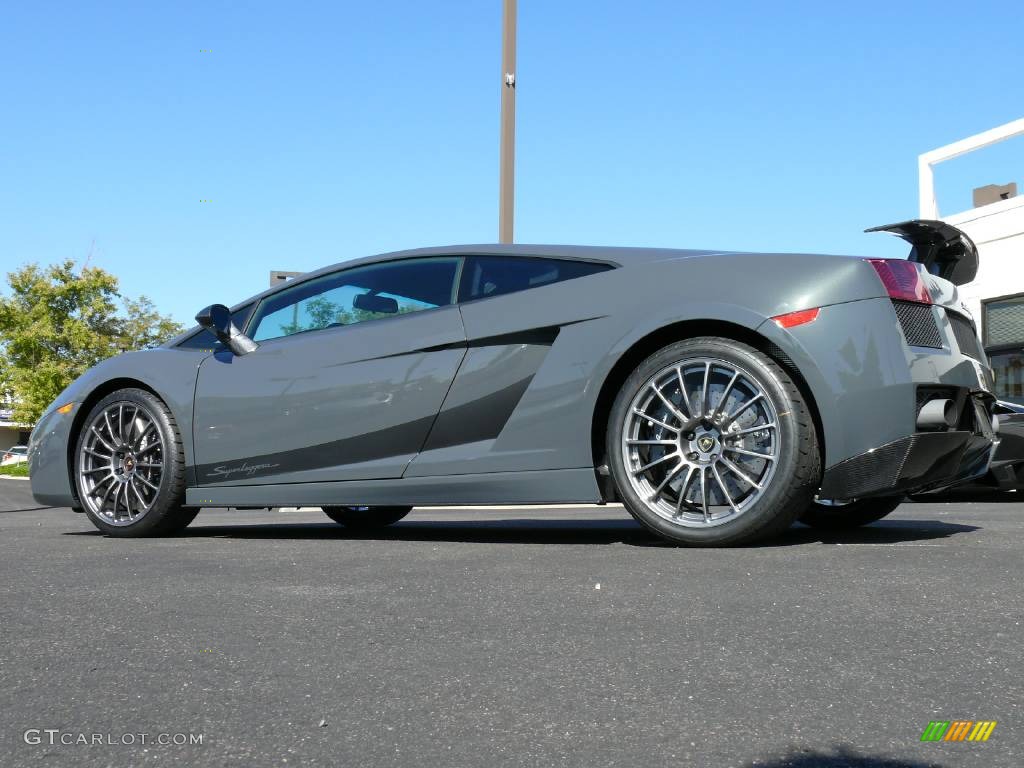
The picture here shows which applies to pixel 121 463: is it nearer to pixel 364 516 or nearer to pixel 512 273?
pixel 364 516

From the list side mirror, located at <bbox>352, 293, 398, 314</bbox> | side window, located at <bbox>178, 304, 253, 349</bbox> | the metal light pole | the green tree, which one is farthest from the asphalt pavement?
the green tree

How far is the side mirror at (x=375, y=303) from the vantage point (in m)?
5.00

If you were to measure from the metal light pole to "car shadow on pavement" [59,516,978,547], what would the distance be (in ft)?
17.5

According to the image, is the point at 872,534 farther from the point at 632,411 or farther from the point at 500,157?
the point at 500,157

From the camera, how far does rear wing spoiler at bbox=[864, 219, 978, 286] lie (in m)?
4.56

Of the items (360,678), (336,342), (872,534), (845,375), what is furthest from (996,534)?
(360,678)

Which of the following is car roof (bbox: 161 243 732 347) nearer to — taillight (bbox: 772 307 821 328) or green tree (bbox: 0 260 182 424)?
taillight (bbox: 772 307 821 328)

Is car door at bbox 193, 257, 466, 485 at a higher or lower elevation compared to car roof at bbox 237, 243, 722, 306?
lower

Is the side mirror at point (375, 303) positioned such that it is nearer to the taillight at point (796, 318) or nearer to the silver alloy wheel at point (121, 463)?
the silver alloy wheel at point (121, 463)

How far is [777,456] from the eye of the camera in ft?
13.1

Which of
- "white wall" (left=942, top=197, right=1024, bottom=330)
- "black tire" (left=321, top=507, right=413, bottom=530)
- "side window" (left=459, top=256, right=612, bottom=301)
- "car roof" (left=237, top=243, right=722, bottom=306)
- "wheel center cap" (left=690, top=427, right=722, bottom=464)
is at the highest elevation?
"white wall" (left=942, top=197, right=1024, bottom=330)

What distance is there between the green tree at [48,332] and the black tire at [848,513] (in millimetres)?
42663

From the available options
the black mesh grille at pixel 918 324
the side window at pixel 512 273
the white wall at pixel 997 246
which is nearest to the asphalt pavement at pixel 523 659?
the black mesh grille at pixel 918 324

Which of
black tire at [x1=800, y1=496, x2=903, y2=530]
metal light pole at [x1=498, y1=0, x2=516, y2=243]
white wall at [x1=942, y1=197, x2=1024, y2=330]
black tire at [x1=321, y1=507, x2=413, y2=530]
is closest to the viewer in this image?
black tire at [x1=800, y1=496, x2=903, y2=530]
